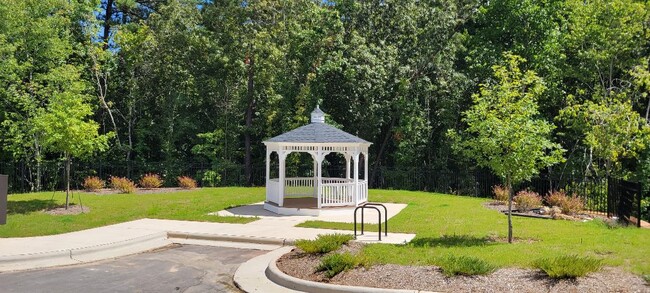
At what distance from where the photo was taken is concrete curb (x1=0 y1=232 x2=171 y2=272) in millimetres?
11258

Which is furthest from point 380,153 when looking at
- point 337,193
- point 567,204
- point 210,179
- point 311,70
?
point 567,204

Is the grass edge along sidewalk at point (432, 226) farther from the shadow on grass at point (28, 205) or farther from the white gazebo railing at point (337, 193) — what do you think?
the white gazebo railing at point (337, 193)

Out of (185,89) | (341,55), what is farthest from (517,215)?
(185,89)

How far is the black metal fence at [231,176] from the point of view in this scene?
30.2 m

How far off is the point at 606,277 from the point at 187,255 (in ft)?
27.7

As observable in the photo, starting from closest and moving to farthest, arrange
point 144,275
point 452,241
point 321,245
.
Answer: point 144,275 < point 321,245 < point 452,241

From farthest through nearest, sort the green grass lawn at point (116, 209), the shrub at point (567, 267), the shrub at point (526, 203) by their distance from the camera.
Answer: the shrub at point (526, 203)
the green grass lawn at point (116, 209)
the shrub at point (567, 267)

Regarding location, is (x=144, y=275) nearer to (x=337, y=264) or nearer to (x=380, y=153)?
(x=337, y=264)

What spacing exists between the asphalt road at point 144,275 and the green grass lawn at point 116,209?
14.0 ft

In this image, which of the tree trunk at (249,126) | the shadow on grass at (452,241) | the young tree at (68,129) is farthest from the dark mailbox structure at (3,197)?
the tree trunk at (249,126)

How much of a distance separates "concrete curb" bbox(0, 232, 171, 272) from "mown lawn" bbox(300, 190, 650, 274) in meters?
4.55

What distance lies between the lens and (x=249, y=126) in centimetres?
3447

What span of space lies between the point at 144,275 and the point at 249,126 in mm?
24469

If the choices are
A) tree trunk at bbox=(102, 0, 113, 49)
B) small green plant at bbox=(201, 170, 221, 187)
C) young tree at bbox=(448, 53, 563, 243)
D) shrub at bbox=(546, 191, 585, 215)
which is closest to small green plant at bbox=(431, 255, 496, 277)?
young tree at bbox=(448, 53, 563, 243)
